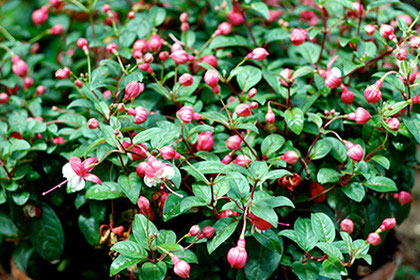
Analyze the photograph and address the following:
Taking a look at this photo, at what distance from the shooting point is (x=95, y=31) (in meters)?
1.23

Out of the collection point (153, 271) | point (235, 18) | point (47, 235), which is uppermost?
point (235, 18)

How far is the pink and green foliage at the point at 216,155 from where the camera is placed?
73cm

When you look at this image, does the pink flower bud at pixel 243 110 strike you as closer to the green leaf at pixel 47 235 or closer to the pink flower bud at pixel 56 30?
the green leaf at pixel 47 235

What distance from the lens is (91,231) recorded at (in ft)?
2.98

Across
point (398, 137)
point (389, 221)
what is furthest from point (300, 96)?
point (389, 221)

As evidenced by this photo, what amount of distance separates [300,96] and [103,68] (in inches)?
19.1

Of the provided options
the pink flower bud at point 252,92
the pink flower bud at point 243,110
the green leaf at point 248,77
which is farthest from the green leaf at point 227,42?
the pink flower bud at point 243,110

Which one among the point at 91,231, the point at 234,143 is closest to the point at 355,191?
the point at 234,143

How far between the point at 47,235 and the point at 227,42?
2.29ft

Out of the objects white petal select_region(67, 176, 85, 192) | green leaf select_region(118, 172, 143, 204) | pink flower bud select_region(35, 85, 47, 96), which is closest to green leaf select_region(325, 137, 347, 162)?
green leaf select_region(118, 172, 143, 204)

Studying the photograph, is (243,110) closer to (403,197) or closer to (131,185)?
(131,185)

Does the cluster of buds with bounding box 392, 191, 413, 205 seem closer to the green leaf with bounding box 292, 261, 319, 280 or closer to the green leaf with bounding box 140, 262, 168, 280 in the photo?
the green leaf with bounding box 292, 261, 319, 280

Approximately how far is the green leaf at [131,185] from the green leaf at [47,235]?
293 millimetres

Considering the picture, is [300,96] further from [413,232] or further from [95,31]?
[413,232]
